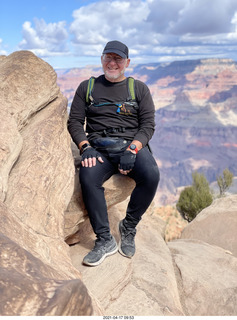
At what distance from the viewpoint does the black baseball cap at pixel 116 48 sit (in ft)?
15.9

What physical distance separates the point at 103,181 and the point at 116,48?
1925 millimetres

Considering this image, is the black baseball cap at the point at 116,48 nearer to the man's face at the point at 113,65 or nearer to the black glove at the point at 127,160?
the man's face at the point at 113,65

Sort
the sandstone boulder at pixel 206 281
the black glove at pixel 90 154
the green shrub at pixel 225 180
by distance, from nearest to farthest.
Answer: the black glove at pixel 90 154
the sandstone boulder at pixel 206 281
the green shrub at pixel 225 180

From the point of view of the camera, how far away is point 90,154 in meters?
4.78

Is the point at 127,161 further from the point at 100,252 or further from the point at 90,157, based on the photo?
the point at 100,252

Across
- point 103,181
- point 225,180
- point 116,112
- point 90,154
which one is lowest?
point 225,180

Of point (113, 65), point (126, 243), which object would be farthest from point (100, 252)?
point (113, 65)

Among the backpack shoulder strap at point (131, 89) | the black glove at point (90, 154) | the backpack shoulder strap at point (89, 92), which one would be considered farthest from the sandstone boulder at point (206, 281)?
the backpack shoulder strap at point (89, 92)

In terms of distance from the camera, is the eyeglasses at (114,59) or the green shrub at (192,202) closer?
the eyeglasses at (114,59)

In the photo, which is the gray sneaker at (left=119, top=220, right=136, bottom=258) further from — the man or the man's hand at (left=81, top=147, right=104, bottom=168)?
the man's hand at (left=81, top=147, right=104, bottom=168)

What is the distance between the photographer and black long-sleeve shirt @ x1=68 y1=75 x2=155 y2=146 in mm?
5027

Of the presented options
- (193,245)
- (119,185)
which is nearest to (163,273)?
(119,185)

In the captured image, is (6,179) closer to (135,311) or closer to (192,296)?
(135,311)

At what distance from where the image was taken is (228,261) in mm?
6477
